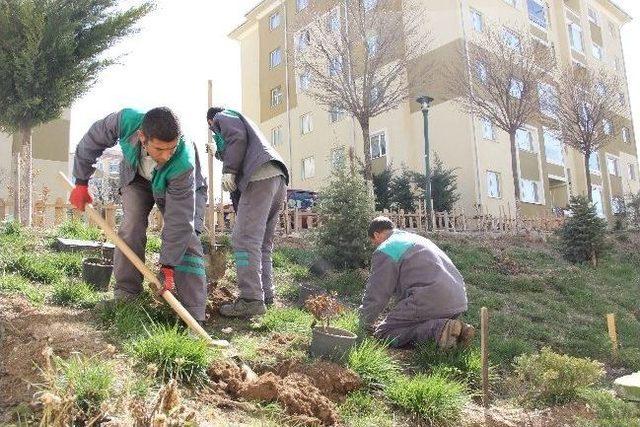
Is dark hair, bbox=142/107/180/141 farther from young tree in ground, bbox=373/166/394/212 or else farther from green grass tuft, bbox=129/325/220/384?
young tree in ground, bbox=373/166/394/212

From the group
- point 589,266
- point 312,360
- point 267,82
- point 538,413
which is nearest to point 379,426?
point 312,360

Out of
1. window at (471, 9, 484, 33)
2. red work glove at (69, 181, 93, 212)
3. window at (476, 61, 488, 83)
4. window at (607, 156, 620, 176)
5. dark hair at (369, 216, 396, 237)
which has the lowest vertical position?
dark hair at (369, 216, 396, 237)

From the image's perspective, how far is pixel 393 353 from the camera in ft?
14.9

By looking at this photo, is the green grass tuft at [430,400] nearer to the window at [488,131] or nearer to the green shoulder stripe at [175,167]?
the green shoulder stripe at [175,167]

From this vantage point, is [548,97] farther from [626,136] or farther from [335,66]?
A: [626,136]

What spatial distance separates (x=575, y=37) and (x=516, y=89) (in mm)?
14989

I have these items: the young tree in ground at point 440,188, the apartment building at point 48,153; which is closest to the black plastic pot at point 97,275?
the young tree in ground at point 440,188

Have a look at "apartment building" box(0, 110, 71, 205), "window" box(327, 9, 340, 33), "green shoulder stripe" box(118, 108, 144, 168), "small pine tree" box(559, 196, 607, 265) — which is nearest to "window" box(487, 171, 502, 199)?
"window" box(327, 9, 340, 33)

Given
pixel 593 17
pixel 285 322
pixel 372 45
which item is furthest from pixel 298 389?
pixel 593 17

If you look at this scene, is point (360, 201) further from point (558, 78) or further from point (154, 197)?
point (558, 78)

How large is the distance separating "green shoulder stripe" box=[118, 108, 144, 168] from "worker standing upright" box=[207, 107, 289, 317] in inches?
31.7

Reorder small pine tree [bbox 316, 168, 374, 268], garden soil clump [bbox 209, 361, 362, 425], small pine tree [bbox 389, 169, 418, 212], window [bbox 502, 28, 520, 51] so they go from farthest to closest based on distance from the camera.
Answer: window [bbox 502, 28, 520, 51] < small pine tree [bbox 389, 169, 418, 212] < small pine tree [bbox 316, 168, 374, 268] < garden soil clump [bbox 209, 361, 362, 425]

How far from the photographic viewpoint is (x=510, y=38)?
72.1 ft

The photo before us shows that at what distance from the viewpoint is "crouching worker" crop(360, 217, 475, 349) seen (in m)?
4.75
